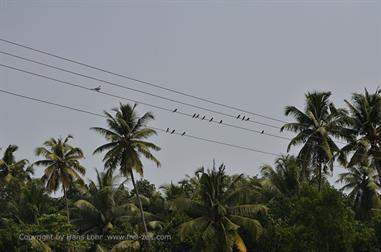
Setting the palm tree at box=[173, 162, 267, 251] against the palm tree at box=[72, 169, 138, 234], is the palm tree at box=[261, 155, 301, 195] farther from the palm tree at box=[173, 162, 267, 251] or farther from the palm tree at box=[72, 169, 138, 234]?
the palm tree at box=[72, 169, 138, 234]

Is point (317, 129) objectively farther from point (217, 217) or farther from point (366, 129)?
point (217, 217)

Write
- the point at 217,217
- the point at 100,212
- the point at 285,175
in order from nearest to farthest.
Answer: the point at 217,217 < the point at 285,175 < the point at 100,212

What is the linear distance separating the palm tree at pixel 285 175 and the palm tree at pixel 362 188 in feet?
19.0

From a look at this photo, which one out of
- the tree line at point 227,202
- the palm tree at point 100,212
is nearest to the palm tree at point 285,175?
the tree line at point 227,202

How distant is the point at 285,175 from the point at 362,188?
27.5 feet

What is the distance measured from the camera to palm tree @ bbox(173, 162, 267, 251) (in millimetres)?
30766

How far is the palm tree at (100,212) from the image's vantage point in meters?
42.3

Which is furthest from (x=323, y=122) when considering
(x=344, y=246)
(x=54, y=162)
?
(x=54, y=162)

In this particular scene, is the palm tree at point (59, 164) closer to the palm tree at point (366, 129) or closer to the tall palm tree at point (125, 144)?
the tall palm tree at point (125, 144)

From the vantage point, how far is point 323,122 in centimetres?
3519

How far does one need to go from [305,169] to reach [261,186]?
5.23 meters

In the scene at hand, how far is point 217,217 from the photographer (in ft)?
103

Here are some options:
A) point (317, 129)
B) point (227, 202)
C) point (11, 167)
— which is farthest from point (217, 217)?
point (11, 167)

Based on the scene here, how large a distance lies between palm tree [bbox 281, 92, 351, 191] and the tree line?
0.06m
